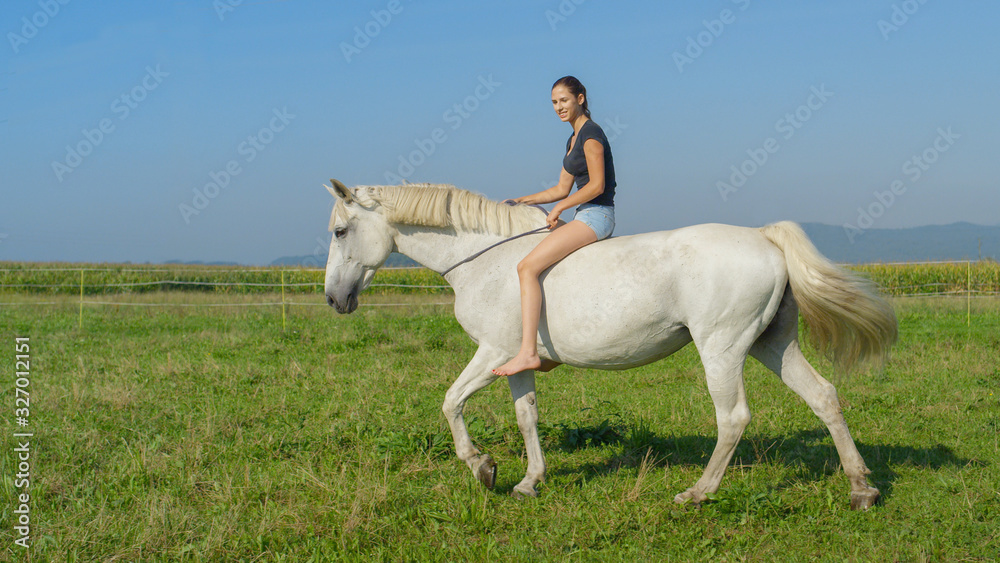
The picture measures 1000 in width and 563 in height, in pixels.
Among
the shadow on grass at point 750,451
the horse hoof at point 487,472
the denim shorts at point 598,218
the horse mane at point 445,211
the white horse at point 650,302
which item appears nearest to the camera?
the white horse at point 650,302

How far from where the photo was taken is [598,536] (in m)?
3.71

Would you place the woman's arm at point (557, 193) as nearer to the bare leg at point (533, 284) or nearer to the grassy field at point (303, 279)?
the bare leg at point (533, 284)

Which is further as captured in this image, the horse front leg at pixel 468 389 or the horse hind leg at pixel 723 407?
the horse front leg at pixel 468 389

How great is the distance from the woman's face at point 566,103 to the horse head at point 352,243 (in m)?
1.37

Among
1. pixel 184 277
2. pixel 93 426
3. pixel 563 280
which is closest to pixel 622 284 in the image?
pixel 563 280

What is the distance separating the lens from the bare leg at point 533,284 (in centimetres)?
411

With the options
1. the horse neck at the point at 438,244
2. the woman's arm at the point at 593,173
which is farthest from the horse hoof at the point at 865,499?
the horse neck at the point at 438,244

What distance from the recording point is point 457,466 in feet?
15.9

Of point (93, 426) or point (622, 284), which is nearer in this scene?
point (622, 284)

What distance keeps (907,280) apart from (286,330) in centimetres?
2300

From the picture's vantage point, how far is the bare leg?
4.11 m

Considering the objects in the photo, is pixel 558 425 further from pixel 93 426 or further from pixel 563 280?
pixel 93 426

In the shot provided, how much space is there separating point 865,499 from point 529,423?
6.73 ft

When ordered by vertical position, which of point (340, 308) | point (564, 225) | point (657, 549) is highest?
point (564, 225)
